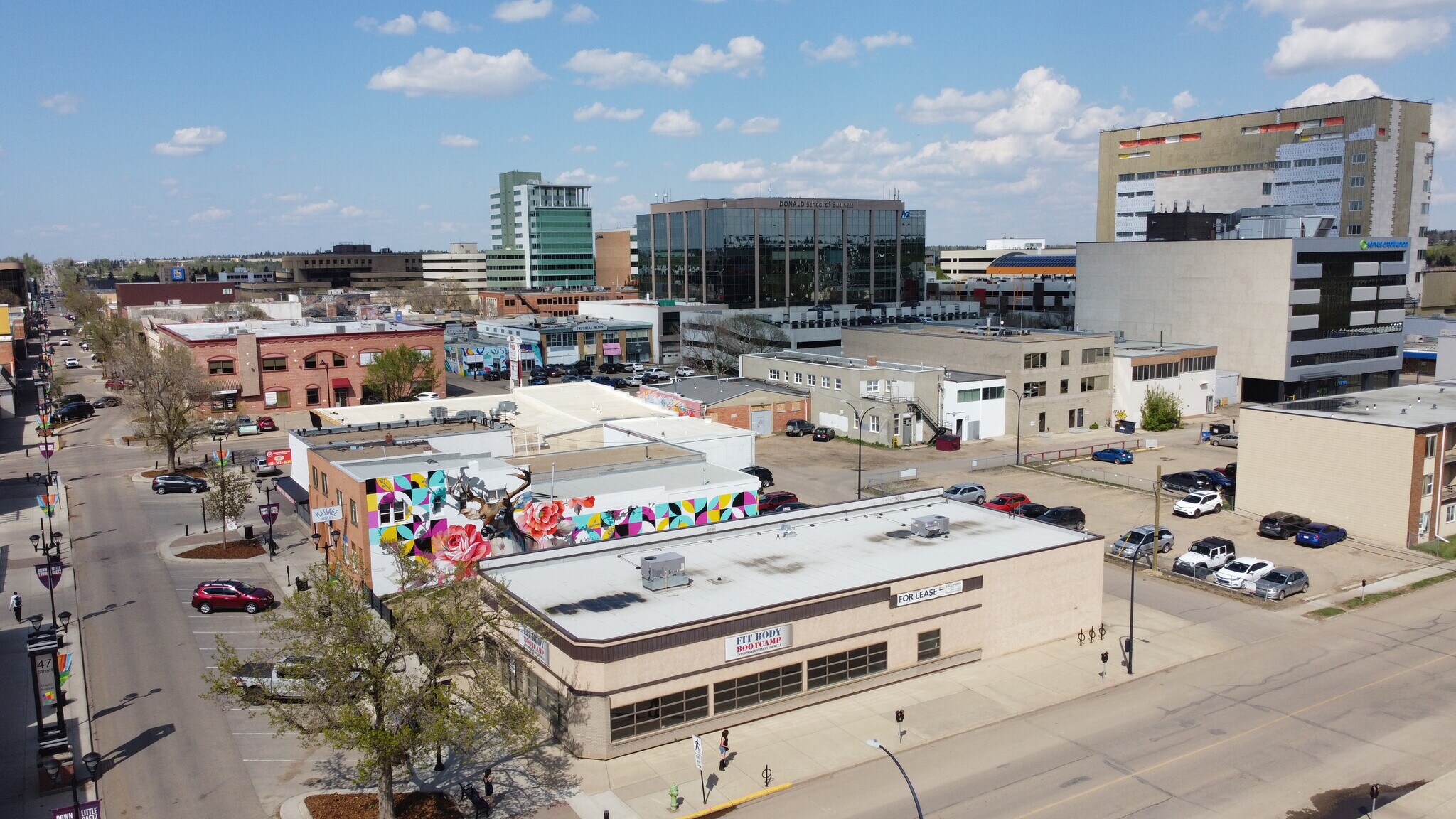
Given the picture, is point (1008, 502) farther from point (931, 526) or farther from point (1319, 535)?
point (931, 526)

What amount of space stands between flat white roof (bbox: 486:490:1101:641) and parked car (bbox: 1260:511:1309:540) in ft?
54.4

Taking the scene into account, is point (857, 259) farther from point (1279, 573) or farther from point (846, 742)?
point (846, 742)

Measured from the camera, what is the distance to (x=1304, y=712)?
93.6 ft

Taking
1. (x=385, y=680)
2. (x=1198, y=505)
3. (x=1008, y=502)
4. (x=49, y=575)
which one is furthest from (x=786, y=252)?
(x=385, y=680)

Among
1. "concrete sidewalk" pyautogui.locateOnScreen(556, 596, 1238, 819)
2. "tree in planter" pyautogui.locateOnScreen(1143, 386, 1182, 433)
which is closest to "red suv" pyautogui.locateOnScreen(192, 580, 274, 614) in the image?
"concrete sidewalk" pyautogui.locateOnScreen(556, 596, 1238, 819)

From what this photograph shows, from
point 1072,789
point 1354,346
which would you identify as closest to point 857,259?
point 1354,346

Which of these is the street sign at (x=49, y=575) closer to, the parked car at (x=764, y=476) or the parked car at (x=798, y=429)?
the parked car at (x=764, y=476)

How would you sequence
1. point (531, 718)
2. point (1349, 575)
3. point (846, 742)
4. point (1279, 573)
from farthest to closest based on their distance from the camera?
point (1349, 575) < point (1279, 573) < point (846, 742) < point (531, 718)

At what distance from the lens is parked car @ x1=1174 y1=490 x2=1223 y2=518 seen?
5056cm

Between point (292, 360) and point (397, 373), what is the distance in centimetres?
1042

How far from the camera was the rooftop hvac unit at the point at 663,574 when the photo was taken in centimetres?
3002

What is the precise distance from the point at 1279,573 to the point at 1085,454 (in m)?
27.0

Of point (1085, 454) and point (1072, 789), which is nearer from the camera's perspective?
point (1072, 789)

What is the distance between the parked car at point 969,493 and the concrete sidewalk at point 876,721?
16472mm
